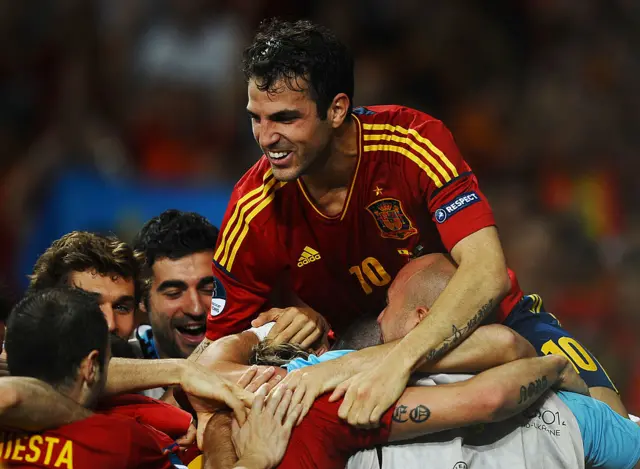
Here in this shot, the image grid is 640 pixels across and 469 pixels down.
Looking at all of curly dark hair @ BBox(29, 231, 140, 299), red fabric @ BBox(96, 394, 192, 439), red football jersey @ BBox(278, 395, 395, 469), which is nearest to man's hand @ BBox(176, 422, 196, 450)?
red fabric @ BBox(96, 394, 192, 439)

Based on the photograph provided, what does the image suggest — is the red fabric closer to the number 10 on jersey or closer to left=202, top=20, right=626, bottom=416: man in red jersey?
left=202, top=20, right=626, bottom=416: man in red jersey

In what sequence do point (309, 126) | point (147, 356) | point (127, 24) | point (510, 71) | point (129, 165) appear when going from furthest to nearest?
point (510, 71) < point (127, 24) < point (129, 165) < point (147, 356) < point (309, 126)

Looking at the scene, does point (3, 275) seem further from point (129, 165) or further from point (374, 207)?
point (374, 207)

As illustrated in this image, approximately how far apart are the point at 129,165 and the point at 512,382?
192 inches

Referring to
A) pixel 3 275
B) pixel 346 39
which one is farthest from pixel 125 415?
pixel 346 39

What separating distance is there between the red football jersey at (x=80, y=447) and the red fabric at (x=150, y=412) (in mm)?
291

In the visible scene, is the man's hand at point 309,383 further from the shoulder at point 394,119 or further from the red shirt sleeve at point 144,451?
the shoulder at point 394,119

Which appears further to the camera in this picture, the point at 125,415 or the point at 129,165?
the point at 129,165

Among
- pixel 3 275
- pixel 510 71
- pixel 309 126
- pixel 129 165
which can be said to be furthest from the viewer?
pixel 510 71

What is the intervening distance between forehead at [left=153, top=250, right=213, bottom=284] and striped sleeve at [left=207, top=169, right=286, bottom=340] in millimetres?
731

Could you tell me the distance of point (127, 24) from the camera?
27.1ft

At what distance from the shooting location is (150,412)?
141 inches

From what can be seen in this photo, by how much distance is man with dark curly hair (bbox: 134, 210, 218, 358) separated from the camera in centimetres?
512

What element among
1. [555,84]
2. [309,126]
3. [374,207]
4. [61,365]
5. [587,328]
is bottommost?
[587,328]
